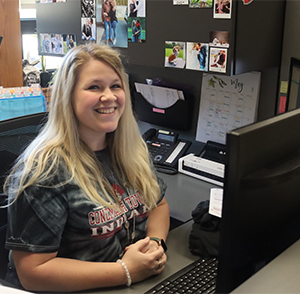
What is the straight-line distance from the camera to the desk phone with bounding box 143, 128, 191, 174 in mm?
1764

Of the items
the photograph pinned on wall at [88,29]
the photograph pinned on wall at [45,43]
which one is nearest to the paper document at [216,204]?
the photograph pinned on wall at [88,29]

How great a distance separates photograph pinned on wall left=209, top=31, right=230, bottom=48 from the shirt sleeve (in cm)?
80

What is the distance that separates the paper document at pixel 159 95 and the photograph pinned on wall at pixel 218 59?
448 mm

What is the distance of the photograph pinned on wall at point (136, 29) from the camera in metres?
1.63

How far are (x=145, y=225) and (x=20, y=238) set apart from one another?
423 millimetres

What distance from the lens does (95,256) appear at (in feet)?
3.65

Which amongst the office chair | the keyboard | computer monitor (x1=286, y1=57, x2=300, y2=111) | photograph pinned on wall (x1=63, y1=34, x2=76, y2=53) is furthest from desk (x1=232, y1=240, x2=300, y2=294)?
photograph pinned on wall (x1=63, y1=34, x2=76, y2=53)

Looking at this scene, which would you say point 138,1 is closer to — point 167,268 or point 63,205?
point 63,205

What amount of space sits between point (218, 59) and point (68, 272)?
0.90 m

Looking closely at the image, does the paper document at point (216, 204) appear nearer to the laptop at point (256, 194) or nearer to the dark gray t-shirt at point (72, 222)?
the dark gray t-shirt at point (72, 222)

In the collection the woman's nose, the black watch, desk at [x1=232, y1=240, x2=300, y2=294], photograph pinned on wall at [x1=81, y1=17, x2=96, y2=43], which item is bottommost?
the black watch

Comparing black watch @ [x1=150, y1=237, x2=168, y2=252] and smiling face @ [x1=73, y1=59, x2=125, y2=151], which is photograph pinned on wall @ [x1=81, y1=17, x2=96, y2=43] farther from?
black watch @ [x1=150, y1=237, x2=168, y2=252]

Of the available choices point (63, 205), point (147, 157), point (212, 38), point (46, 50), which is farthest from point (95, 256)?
point (46, 50)

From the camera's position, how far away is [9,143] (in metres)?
1.36
